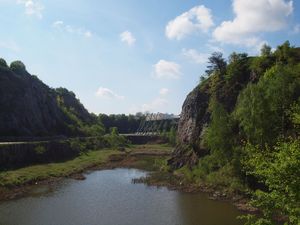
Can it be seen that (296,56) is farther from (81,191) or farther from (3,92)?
(3,92)

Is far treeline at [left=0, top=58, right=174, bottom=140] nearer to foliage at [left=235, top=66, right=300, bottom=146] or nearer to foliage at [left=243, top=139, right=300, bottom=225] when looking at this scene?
foliage at [left=235, top=66, right=300, bottom=146]

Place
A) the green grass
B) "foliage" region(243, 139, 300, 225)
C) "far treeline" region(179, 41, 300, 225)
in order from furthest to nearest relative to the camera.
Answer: the green grass
"far treeline" region(179, 41, 300, 225)
"foliage" region(243, 139, 300, 225)

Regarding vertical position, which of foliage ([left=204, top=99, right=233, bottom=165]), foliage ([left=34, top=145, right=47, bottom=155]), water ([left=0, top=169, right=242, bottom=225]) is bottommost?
water ([left=0, top=169, right=242, bottom=225])

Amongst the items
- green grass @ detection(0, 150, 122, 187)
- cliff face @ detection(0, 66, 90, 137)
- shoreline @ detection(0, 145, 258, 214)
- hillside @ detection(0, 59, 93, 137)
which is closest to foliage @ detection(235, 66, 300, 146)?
shoreline @ detection(0, 145, 258, 214)

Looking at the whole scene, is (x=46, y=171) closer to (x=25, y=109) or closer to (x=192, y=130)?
(x=192, y=130)

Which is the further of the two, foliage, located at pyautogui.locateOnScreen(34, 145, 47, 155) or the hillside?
the hillside

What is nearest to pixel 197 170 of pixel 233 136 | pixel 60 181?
pixel 233 136

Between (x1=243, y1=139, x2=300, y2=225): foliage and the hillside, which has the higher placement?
the hillside

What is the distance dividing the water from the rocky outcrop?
20.1 metres

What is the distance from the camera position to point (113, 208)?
55.3 metres

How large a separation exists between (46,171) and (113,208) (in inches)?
1414

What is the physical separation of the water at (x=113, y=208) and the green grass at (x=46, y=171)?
550cm

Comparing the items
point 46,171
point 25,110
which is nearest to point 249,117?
point 46,171

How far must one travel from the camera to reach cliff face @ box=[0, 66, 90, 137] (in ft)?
417
